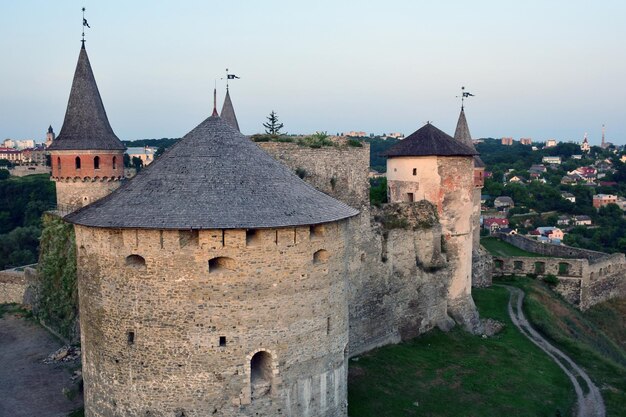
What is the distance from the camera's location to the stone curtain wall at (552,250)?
47300mm

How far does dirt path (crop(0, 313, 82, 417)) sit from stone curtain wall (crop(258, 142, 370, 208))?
438 inches

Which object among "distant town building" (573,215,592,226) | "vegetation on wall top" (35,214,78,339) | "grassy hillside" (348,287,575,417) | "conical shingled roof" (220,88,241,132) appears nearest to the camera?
"grassy hillside" (348,287,575,417)

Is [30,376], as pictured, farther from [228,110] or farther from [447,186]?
[447,186]

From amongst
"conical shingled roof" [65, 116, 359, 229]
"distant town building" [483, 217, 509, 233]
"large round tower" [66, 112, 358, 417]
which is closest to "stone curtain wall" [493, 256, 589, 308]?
"distant town building" [483, 217, 509, 233]

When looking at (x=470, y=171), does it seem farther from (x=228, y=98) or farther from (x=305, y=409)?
(x=305, y=409)

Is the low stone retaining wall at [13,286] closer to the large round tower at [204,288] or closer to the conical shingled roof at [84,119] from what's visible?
the conical shingled roof at [84,119]

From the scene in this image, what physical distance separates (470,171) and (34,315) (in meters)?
24.2

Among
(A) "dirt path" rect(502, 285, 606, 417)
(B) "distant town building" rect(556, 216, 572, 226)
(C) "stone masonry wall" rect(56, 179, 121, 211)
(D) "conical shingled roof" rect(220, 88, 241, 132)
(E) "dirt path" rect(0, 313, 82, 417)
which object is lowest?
(B) "distant town building" rect(556, 216, 572, 226)

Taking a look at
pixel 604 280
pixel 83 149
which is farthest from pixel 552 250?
pixel 83 149

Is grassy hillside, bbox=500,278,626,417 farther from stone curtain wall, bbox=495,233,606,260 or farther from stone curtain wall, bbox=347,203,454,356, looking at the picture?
stone curtain wall, bbox=347,203,454,356

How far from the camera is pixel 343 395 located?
16.8 meters

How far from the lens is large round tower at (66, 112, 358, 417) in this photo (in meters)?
14.0

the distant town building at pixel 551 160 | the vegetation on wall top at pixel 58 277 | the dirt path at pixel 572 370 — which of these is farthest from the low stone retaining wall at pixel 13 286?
the distant town building at pixel 551 160

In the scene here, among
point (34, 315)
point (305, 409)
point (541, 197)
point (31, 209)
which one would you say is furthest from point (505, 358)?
point (541, 197)
